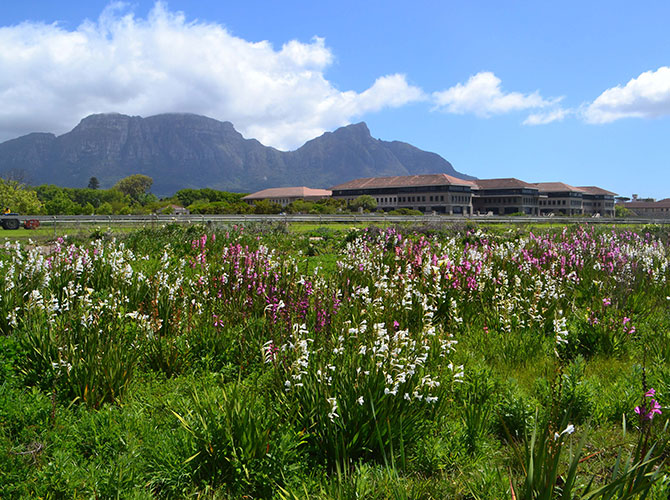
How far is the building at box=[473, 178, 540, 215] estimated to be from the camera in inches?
5281

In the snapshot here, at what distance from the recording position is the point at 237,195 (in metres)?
153

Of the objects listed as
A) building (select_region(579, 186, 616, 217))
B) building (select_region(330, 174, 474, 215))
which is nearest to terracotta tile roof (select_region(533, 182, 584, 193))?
building (select_region(579, 186, 616, 217))

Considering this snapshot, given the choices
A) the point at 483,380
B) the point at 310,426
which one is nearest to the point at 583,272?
the point at 483,380

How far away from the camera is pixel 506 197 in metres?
137

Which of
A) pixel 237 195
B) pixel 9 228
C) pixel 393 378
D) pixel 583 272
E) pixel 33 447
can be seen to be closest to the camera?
pixel 33 447

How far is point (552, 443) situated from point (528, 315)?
4.65 m

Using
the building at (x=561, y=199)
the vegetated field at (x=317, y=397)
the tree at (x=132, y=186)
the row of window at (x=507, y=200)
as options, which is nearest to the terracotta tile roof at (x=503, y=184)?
the row of window at (x=507, y=200)

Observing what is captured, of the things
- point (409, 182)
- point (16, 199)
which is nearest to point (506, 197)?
point (409, 182)

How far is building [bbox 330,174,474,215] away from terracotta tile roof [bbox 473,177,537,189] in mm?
8851

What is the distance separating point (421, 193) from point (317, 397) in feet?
424

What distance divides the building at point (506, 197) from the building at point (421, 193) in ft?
26.1

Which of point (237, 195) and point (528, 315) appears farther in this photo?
point (237, 195)

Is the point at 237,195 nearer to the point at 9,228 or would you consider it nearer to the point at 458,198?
the point at 458,198

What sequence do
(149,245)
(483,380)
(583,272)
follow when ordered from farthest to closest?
(149,245) < (583,272) < (483,380)
